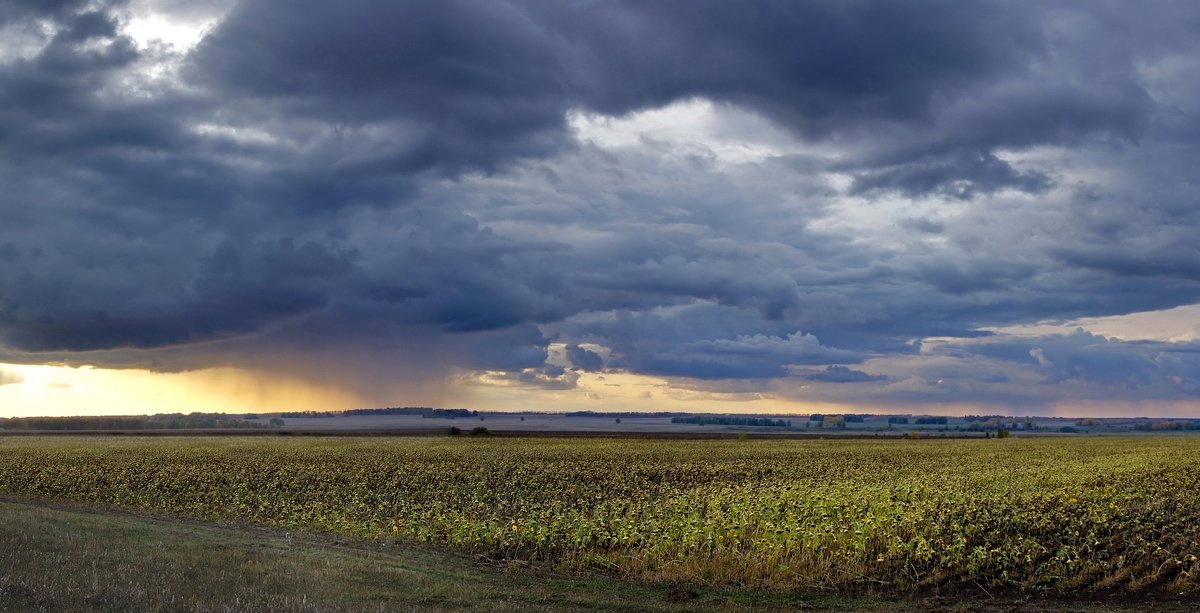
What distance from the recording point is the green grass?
49.9 feet

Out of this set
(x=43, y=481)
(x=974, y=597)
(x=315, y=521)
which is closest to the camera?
(x=974, y=597)

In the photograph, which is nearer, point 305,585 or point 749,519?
point 305,585

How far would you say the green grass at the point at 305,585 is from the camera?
49.9 feet

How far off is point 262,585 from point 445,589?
3.71 m

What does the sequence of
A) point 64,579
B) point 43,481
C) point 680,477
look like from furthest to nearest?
point 680,477 < point 43,481 < point 64,579

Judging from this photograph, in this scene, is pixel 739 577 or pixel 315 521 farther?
pixel 315 521

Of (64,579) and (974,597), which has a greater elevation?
(64,579)

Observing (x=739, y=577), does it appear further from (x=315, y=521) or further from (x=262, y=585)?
(x=315, y=521)

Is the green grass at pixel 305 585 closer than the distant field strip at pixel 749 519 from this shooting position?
Yes

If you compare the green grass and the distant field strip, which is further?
the distant field strip

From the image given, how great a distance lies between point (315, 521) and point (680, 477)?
26769 mm

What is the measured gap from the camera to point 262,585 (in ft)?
56.1

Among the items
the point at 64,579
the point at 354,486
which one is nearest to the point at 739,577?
the point at 64,579

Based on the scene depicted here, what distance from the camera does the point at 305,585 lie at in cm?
1750
